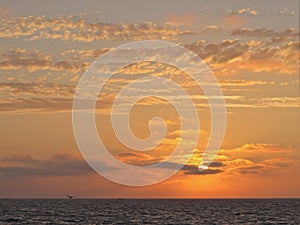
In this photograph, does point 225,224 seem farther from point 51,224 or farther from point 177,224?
point 51,224

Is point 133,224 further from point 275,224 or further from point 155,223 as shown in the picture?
point 275,224

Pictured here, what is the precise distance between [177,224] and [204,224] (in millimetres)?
5194

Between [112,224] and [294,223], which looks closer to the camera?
[112,224]

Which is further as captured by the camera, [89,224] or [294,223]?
[294,223]

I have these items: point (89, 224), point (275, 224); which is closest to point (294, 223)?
point (275, 224)

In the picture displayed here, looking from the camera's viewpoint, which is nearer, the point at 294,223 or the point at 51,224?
the point at 51,224

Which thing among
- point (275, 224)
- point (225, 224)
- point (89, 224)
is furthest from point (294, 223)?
point (89, 224)

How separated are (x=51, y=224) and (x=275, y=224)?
43.1m

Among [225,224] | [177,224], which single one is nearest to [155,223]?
[177,224]

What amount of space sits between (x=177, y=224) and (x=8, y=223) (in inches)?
1266

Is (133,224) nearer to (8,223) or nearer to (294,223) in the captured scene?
(8,223)

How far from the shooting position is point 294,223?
121625mm

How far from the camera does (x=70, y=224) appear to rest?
375 ft

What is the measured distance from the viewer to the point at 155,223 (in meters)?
119
